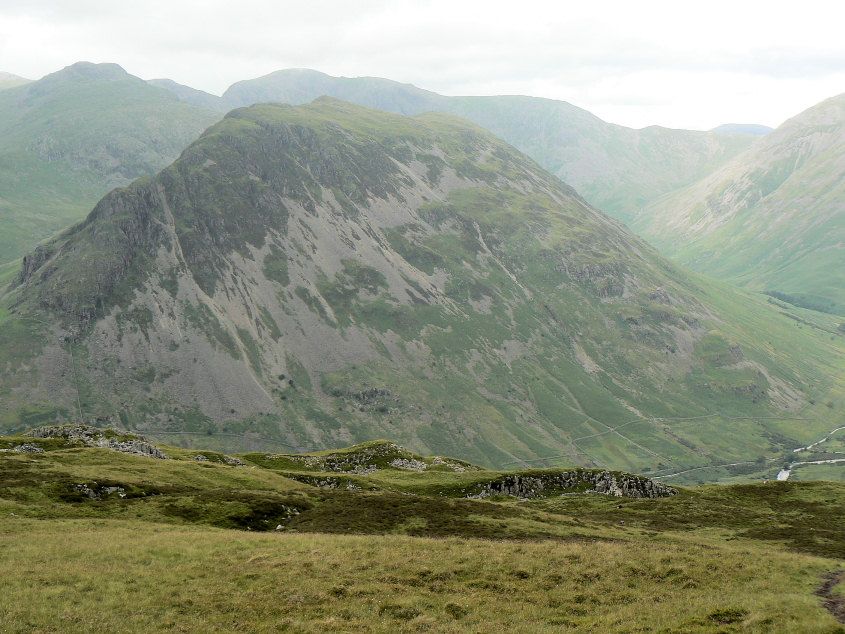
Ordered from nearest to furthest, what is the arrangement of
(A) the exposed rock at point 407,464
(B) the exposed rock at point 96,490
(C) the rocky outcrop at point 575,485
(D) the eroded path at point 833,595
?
(D) the eroded path at point 833,595, (B) the exposed rock at point 96,490, (C) the rocky outcrop at point 575,485, (A) the exposed rock at point 407,464

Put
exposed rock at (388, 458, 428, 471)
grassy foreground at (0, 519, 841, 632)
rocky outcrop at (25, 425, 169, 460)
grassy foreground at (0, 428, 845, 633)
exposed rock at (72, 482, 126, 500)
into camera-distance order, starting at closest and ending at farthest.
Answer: grassy foreground at (0, 519, 841, 632)
grassy foreground at (0, 428, 845, 633)
exposed rock at (72, 482, 126, 500)
rocky outcrop at (25, 425, 169, 460)
exposed rock at (388, 458, 428, 471)

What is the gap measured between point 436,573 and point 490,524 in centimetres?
2437

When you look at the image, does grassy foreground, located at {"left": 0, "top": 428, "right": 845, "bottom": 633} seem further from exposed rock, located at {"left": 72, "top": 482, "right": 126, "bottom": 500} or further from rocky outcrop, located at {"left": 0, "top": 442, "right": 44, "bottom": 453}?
rocky outcrop, located at {"left": 0, "top": 442, "right": 44, "bottom": 453}

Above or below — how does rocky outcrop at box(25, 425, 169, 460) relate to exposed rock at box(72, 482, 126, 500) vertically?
below

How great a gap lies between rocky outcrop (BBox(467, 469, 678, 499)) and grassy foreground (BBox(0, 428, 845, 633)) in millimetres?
22901

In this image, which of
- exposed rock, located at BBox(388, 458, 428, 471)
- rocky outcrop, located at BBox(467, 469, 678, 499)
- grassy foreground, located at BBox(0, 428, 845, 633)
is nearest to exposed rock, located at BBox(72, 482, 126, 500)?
grassy foreground, located at BBox(0, 428, 845, 633)

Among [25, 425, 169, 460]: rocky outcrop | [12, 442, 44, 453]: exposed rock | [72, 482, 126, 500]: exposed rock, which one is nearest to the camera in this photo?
[72, 482, 126, 500]: exposed rock

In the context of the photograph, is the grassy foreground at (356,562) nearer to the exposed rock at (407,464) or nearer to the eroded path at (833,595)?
the eroded path at (833,595)

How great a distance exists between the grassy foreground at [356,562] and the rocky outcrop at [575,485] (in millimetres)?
22901

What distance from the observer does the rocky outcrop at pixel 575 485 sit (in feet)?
349

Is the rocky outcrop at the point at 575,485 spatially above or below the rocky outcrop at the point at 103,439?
below

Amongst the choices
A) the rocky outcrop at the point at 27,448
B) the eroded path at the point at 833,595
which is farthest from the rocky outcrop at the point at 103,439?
the eroded path at the point at 833,595

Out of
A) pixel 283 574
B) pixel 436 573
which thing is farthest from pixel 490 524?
pixel 283 574

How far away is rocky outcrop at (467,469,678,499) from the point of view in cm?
10638
